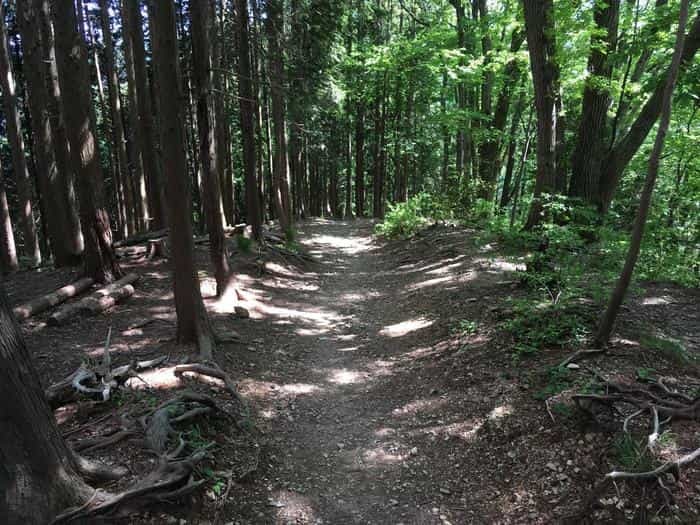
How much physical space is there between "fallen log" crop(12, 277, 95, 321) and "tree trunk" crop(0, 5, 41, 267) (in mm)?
7838

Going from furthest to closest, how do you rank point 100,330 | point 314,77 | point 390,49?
point 390,49 → point 314,77 → point 100,330

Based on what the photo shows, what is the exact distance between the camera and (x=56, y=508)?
2957 millimetres

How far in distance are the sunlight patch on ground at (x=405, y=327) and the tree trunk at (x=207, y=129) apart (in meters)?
3.43

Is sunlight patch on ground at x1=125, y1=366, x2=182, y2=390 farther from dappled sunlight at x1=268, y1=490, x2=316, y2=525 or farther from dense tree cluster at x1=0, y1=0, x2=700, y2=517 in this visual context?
dappled sunlight at x1=268, y1=490, x2=316, y2=525

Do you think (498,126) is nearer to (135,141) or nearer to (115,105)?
(135,141)

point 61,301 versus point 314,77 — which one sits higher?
point 314,77

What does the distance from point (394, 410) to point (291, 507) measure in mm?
2087

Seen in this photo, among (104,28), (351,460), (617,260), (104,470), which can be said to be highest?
(104,28)

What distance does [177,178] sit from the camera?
20.3 ft

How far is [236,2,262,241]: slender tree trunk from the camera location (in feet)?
37.8

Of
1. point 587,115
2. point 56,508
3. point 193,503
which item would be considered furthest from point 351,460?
point 587,115

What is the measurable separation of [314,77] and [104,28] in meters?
7.68

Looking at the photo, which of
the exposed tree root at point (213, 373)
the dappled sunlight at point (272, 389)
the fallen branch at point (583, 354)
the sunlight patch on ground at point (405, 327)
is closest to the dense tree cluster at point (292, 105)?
the exposed tree root at point (213, 373)

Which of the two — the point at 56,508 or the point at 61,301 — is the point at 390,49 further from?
the point at 56,508
